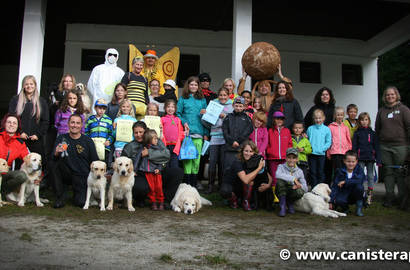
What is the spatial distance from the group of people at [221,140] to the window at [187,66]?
15.3ft

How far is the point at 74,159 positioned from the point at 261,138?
318 cm

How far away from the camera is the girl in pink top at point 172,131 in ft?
22.1

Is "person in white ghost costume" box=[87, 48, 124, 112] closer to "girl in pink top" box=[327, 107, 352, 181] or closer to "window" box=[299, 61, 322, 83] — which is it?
"girl in pink top" box=[327, 107, 352, 181]

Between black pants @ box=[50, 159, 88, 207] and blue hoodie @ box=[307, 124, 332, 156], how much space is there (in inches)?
161

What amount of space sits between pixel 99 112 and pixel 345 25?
920 cm

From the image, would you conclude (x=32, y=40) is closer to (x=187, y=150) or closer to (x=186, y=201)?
(x=187, y=150)

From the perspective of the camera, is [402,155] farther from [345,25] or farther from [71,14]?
[71,14]

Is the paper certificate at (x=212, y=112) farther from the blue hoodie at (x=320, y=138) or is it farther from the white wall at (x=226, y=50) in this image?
the white wall at (x=226, y=50)

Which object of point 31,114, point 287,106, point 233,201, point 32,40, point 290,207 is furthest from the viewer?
point 32,40

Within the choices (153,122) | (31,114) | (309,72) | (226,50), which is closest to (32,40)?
(31,114)

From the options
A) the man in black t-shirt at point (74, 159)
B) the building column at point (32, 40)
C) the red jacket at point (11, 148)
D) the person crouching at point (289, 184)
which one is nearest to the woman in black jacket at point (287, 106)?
the person crouching at point (289, 184)

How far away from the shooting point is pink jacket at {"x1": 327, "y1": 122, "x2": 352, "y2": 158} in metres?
6.99

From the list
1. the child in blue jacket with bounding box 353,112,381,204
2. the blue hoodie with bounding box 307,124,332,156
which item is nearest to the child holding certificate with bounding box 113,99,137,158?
the blue hoodie with bounding box 307,124,332,156

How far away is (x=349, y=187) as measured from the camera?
5.67 meters
